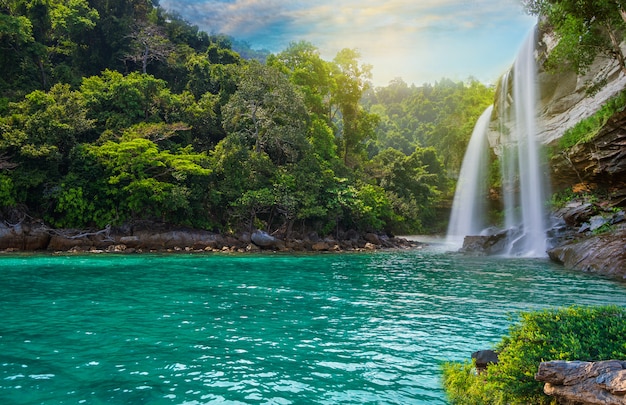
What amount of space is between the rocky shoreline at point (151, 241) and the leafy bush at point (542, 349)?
24.4 metres

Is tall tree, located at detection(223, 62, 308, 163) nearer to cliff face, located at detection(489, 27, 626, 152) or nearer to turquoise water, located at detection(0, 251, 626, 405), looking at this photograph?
turquoise water, located at detection(0, 251, 626, 405)

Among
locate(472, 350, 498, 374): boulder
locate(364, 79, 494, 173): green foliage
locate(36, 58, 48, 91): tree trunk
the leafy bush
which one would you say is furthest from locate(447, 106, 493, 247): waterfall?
locate(36, 58, 48, 91): tree trunk

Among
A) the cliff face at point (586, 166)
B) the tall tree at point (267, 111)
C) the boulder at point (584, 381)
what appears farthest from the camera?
the tall tree at point (267, 111)

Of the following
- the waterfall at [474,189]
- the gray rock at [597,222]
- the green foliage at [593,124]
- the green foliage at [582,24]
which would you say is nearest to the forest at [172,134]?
the waterfall at [474,189]

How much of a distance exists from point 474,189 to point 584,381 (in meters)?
42.7

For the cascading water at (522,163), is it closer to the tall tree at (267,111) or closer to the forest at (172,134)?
the forest at (172,134)

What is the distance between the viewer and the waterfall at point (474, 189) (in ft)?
136

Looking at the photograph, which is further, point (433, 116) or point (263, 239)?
point (433, 116)

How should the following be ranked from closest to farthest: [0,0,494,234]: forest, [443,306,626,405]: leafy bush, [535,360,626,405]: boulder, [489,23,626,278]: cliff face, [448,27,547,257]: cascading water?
[535,360,626,405]: boulder, [443,306,626,405]: leafy bush, [489,23,626,278]: cliff face, [448,27,547,257]: cascading water, [0,0,494,234]: forest

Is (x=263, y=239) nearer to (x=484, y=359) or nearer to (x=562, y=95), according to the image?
(x=562, y=95)

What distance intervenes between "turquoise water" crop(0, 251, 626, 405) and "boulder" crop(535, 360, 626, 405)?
1806mm

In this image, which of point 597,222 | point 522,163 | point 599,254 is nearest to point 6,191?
point 599,254

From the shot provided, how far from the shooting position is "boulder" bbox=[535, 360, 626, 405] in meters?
3.16

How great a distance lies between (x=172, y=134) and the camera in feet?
107
